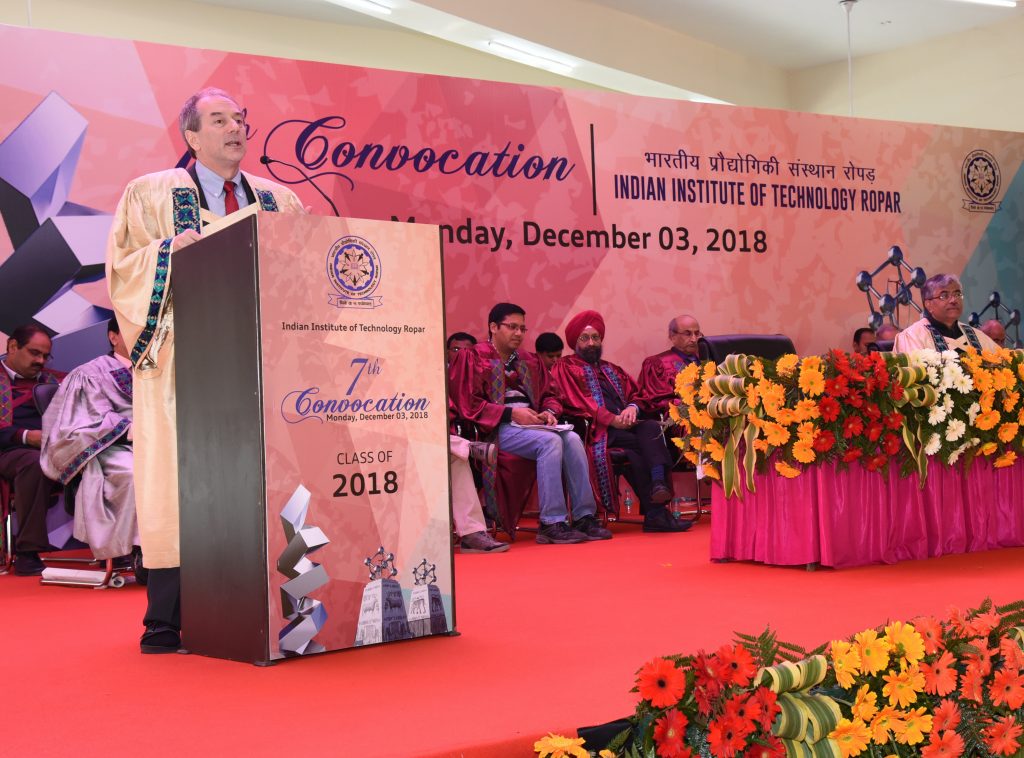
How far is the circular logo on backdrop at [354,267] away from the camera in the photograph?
321 cm

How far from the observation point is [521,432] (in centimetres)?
655

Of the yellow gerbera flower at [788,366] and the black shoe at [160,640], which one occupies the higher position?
the yellow gerbera flower at [788,366]

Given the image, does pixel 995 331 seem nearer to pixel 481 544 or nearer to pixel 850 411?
pixel 850 411

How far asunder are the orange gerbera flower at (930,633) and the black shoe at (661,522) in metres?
4.53

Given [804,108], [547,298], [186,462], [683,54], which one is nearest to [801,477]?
[186,462]

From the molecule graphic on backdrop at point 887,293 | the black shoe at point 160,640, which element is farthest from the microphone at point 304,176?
the molecule graphic on backdrop at point 887,293

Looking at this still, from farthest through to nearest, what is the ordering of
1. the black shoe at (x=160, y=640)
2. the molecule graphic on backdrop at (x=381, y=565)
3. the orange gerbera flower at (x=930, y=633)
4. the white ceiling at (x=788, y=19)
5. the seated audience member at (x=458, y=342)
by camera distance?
the white ceiling at (x=788, y=19), the seated audience member at (x=458, y=342), the black shoe at (x=160, y=640), the molecule graphic on backdrop at (x=381, y=565), the orange gerbera flower at (x=930, y=633)

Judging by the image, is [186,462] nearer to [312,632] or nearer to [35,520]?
[312,632]

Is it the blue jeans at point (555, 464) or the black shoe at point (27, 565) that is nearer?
the black shoe at point (27, 565)

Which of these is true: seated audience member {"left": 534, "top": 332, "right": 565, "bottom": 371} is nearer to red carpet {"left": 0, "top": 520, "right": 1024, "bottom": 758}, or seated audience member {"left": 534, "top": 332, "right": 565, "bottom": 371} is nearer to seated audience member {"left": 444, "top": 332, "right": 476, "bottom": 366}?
seated audience member {"left": 444, "top": 332, "right": 476, "bottom": 366}

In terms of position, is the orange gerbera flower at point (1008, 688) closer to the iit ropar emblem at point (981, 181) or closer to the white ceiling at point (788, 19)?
the white ceiling at point (788, 19)

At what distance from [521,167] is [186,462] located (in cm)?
484

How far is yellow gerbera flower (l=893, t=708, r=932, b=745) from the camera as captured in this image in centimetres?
212

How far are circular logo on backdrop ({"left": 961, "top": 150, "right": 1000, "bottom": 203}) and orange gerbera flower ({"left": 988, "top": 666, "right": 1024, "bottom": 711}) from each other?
8.48 meters
